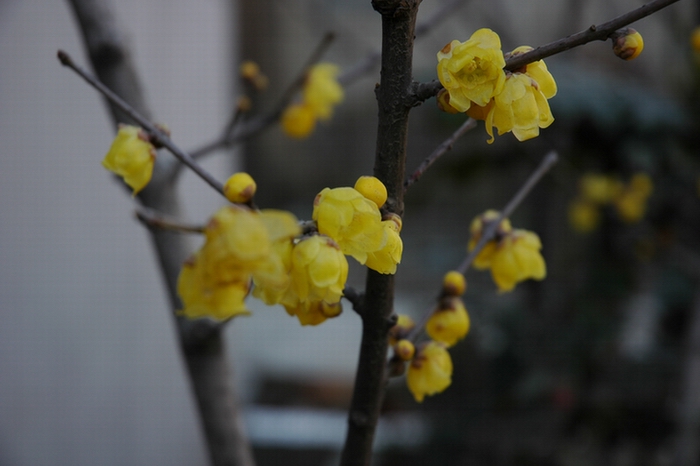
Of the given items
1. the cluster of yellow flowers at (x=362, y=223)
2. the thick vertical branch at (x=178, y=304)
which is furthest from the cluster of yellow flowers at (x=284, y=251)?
the thick vertical branch at (x=178, y=304)

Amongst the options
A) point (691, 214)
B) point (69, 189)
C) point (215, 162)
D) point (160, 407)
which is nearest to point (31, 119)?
point (69, 189)

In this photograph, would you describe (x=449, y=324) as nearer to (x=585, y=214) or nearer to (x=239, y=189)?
(x=239, y=189)

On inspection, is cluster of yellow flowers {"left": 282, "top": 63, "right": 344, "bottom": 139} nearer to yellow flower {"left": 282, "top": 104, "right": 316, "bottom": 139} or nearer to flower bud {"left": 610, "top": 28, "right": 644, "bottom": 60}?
yellow flower {"left": 282, "top": 104, "right": 316, "bottom": 139}

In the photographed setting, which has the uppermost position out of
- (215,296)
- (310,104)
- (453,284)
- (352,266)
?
(352,266)

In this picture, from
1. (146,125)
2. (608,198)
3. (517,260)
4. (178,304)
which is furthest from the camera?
(608,198)

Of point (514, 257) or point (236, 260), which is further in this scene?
point (514, 257)

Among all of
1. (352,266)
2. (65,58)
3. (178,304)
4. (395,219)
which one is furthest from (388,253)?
(352,266)

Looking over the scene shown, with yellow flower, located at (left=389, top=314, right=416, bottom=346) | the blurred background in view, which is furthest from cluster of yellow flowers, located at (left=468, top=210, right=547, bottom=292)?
the blurred background

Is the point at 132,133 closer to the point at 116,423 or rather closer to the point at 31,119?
the point at 31,119
